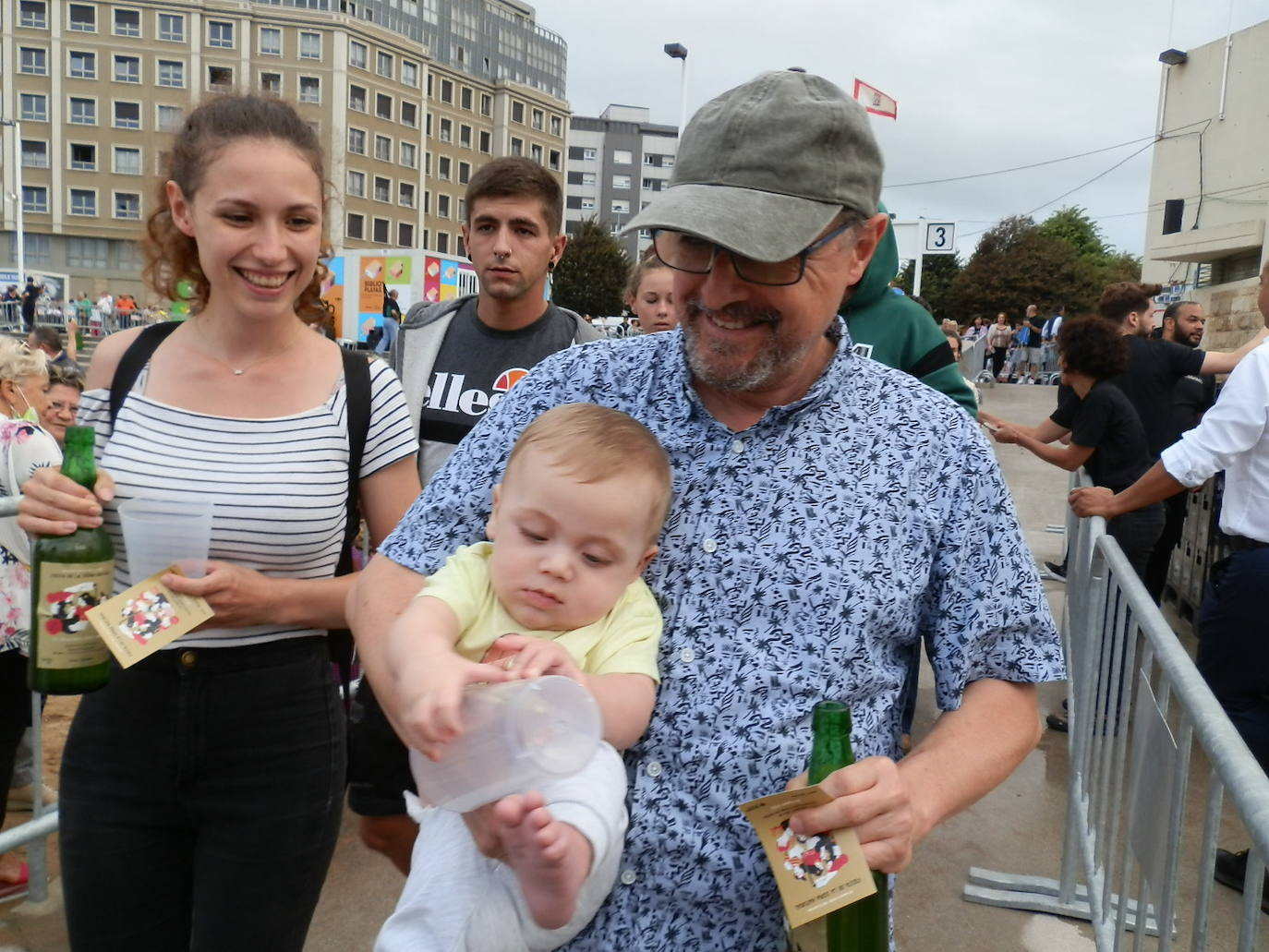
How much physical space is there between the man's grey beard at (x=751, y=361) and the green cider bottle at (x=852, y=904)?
1.67 ft

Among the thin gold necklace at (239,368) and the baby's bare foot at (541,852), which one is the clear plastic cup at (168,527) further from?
the baby's bare foot at (541,852)

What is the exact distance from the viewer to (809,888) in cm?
131

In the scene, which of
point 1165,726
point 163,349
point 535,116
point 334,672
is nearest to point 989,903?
point 1165,726

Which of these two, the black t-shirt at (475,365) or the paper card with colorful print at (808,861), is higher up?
the black t-shirt at (475,365)

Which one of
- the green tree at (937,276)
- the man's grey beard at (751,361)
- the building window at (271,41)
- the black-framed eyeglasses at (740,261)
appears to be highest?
the building window at (271,41)

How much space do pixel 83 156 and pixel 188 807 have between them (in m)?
74.0

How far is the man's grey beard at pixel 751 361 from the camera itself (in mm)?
1614

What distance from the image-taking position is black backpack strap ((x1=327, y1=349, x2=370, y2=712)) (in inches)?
86.0

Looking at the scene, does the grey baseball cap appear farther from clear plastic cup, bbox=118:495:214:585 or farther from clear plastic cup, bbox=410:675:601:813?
clear plastic cup, bbox=118:495:214:585

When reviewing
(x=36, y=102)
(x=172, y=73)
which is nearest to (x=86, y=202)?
(x=36, y=102)

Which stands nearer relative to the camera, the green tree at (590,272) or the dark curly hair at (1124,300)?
the dark curly hair at (1124,300)

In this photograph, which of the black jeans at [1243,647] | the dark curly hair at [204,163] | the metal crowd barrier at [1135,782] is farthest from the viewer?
the black jeans at [1243,647]

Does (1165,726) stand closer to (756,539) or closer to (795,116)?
(756,539)

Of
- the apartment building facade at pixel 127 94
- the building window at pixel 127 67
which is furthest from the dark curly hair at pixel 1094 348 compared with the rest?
the building window at pixel 127 67
